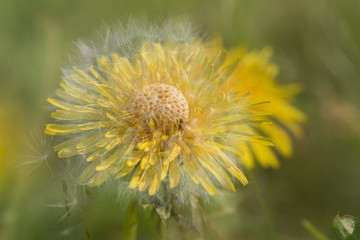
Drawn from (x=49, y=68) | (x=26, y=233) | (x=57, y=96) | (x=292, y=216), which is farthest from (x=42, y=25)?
(x=292, y=216)

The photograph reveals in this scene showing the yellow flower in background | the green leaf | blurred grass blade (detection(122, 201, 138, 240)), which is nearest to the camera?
the green leaf

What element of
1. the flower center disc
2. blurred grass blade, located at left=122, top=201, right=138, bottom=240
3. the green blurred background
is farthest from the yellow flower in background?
blurred grass blade, located at left=122, top=201, right=138, bottom=240

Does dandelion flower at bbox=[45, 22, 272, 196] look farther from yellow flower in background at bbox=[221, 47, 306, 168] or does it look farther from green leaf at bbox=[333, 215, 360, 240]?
yellow flower in background at bbox=[221, 47, 306, 168]

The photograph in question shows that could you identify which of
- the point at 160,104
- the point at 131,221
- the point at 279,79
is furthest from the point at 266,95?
the point at 131,221

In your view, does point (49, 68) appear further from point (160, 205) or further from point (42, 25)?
point (160, 205)

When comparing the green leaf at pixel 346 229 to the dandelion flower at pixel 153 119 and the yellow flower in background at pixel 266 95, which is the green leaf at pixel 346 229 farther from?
the yellow flower in background at pixel 266 95

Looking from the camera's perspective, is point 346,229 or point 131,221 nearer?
point 346,229

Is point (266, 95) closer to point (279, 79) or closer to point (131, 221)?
point (279, 79)
